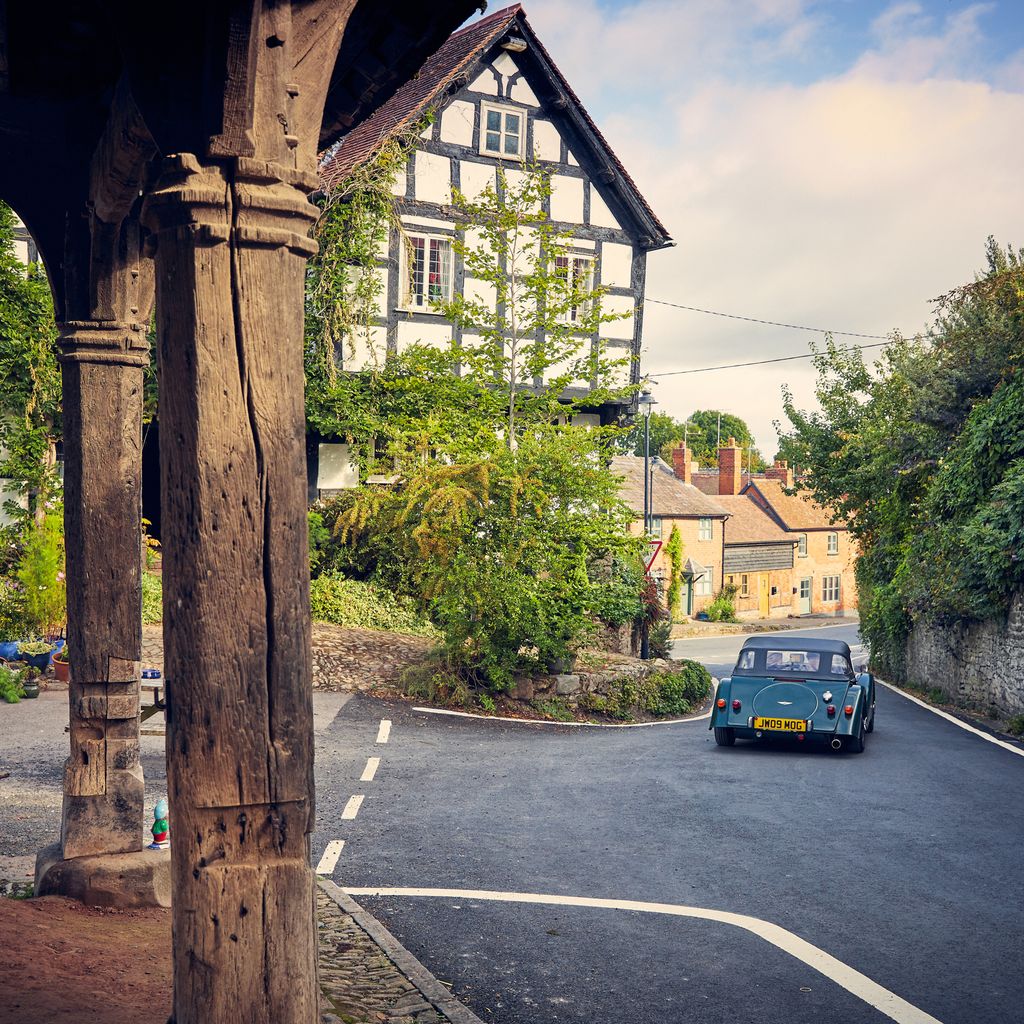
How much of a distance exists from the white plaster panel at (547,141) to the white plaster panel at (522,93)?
0.49 meters

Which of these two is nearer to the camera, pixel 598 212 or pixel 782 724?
pixel 782 724

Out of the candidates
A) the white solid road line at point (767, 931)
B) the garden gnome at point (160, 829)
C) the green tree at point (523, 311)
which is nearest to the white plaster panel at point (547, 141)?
the green tree at point (523, 311)

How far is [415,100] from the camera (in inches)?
945

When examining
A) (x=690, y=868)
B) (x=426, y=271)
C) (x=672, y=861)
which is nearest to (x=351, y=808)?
(x=672, y=861)

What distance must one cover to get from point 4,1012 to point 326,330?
64.7ft

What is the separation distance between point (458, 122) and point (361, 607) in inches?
437

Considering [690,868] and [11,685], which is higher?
[11,685]

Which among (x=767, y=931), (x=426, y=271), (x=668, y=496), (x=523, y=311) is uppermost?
(x=426, y=271)

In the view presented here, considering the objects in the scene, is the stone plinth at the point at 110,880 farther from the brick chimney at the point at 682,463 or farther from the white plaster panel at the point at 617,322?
the brick chimney at the point at 682,463

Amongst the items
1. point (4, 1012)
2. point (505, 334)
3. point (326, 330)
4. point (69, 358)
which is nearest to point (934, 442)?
point (505, 334)

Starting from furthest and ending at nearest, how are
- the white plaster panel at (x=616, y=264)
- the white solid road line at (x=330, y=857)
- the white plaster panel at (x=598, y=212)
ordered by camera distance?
the white plaster panel at (x=616, y=264), the white plaster panel at (x=598, y=212), the white solid road line at (x=330, y=857)

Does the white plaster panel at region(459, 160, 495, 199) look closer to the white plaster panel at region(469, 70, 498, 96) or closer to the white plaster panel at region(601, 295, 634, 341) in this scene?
the white plaster panel at region(469, 70, 498, 96)

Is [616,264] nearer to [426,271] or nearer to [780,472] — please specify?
[426,271]

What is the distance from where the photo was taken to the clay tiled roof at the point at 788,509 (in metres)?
60.1
